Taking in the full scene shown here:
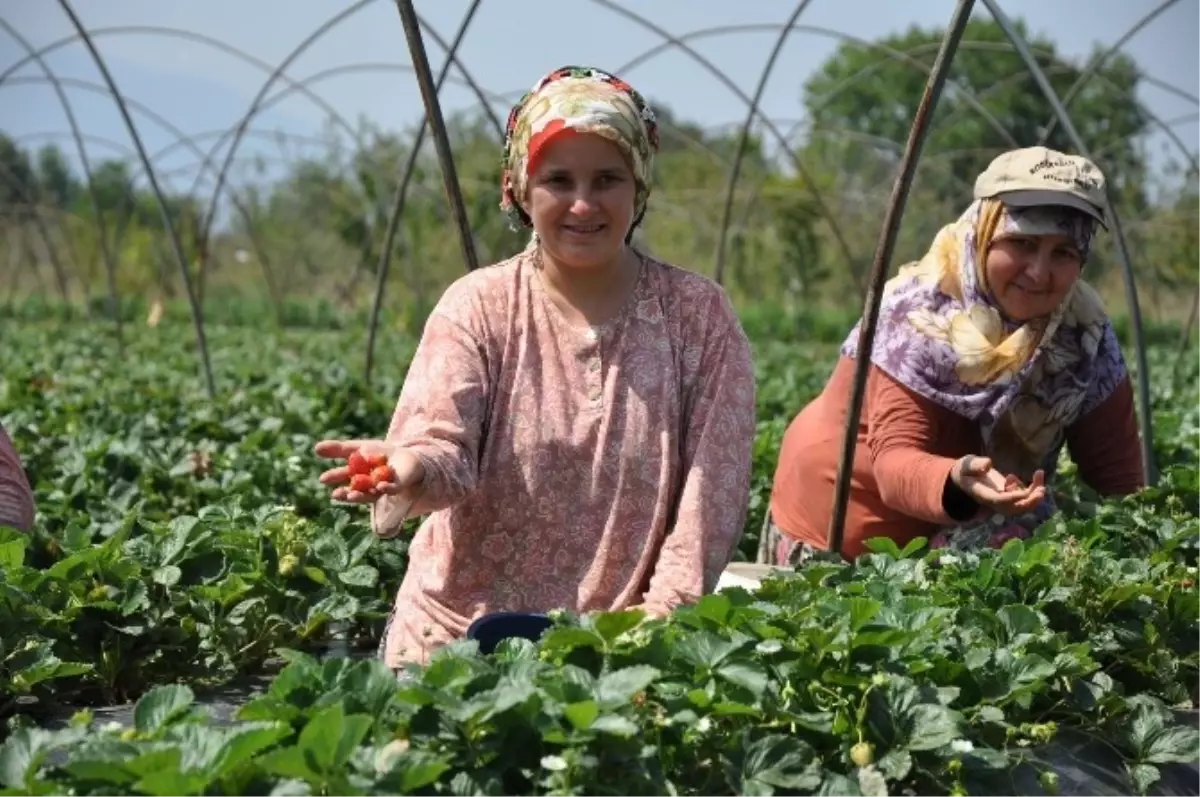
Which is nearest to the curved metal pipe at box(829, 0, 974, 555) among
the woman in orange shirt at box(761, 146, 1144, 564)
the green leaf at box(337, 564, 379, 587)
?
the woman in orange shirt at box(761, 146, 1144, 564)

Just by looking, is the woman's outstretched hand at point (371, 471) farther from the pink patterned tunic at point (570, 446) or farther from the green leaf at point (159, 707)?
the green leaf at point (159, 707)

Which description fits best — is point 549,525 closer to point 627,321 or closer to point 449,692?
point 627,321

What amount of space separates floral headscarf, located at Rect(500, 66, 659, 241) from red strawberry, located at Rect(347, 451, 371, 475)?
1.97 ft

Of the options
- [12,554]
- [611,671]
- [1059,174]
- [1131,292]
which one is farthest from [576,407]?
[1131,292]

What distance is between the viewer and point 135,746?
1895mm

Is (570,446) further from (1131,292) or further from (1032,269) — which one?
(1131,292)

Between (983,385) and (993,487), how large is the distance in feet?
1.55

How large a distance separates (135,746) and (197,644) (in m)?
1.36

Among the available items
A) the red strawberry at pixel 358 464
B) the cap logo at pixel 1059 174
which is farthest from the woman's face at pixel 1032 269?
the red strawberry at pixel 358 464

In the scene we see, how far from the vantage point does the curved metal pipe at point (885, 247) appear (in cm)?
346

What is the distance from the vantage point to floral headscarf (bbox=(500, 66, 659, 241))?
9.44ft

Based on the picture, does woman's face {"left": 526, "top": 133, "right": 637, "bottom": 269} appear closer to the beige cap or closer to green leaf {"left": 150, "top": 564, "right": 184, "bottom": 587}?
green leaf {"left": 150, "top": 564, "right": 184, "bottom": 587}

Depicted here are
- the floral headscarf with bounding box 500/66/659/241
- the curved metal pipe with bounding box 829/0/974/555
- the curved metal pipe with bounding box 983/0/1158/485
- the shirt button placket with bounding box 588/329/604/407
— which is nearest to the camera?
the floral headscarf with bounding box 500/66/659/241

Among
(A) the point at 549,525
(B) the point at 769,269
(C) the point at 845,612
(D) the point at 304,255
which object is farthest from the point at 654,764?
(D) the point at 304,255
